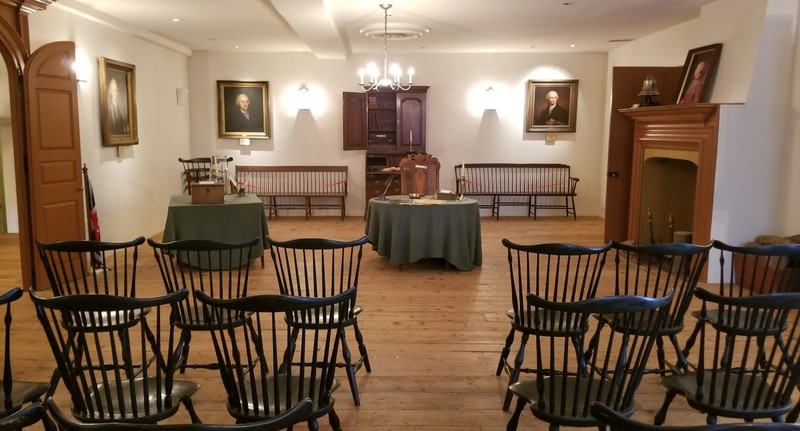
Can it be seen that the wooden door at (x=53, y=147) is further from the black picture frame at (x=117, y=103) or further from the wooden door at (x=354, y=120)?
the wooden door at (x=354, y=120)

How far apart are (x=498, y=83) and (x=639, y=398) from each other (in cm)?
780

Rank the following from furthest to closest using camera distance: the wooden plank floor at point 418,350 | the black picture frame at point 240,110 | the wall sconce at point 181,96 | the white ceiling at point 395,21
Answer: the black picture frame at point 240,110
the wall sconce at point 181,96
the white ceiling at point 395,21
the wooden plank floor at point 418,350

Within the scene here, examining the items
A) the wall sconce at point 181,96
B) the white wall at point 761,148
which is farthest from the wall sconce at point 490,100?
the white wall at point 761,148

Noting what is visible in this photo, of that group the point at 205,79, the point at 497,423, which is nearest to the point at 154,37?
the point at 205,79

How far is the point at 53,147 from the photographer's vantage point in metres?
5.79

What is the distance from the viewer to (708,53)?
638 cm

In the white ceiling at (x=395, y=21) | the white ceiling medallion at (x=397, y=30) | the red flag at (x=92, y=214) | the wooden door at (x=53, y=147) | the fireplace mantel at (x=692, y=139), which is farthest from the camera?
the white ceiling medallion at (x=397, y=30)

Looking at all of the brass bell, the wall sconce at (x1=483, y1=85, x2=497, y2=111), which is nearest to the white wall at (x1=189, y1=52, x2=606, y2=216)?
the wall sconce at (x1=483, y1=85, x2=497, y2=111)

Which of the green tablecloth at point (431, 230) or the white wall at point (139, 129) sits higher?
the white wall at point (139, 129)

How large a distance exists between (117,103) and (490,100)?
19.2ft

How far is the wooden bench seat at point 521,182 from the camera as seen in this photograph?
10625mm

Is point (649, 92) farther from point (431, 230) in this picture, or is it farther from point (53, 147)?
point (53, 147)

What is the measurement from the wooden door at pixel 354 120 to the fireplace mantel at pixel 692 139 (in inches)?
181

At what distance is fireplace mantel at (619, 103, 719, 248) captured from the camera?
5844mm
